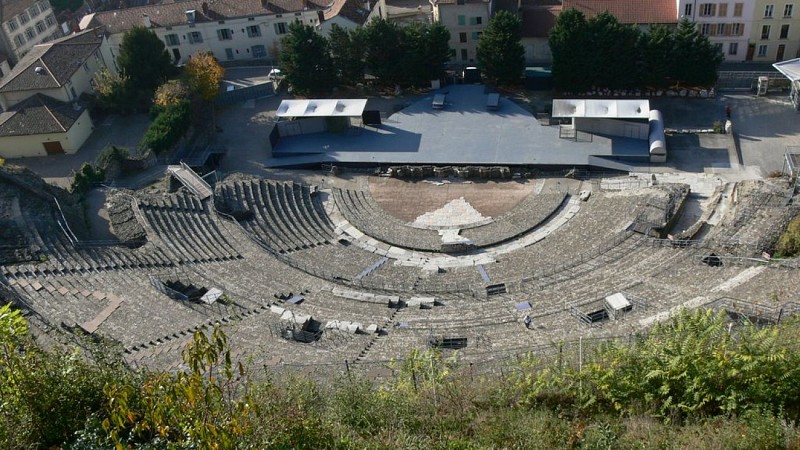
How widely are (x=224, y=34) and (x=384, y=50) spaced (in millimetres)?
19796

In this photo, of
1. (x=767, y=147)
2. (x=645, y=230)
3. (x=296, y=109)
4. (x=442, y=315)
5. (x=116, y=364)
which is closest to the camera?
(x=116, y=364)

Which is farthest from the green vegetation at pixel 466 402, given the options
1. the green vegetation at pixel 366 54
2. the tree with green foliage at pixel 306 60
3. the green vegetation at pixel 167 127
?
the tree with green foliage at pixel 306 60

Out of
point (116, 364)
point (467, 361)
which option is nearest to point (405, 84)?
point (467, 361)

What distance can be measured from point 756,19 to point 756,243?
1311 inches

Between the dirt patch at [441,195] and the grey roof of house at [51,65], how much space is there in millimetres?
29585

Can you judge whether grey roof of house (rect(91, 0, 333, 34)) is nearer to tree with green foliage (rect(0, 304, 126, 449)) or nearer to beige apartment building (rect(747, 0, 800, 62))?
beige apartment building (rect(747, 0, 800, 62))

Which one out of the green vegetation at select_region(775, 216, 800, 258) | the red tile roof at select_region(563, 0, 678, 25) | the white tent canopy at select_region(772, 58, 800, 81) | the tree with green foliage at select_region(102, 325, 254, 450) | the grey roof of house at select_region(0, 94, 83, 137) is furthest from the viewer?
the red tile roof at select_region(563, 0, 678, 25)

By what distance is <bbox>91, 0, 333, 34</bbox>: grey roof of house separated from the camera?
2908 inches

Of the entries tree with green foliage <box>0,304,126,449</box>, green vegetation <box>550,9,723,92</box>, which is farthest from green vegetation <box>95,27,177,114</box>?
tree with green foliage <box>0,304,126,449</box>

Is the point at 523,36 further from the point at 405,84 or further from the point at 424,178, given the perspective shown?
the point at 424,178

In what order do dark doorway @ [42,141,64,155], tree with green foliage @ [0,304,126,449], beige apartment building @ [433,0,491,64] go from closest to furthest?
1. tree with green foliage @ [0,304,126,449]
2. dark doorway @ [42,141,64,155]
3. beige apartment building @ [433,0,491,64]

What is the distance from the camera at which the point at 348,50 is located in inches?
2621

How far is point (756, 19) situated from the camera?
63.8 meters

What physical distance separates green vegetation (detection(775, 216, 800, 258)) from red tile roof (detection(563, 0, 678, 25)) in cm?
3134
